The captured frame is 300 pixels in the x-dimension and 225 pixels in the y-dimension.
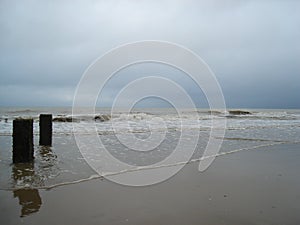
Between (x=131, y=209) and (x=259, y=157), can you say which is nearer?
(x=131, y=209)

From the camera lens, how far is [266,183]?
580cm

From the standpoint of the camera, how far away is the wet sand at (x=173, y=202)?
154 inches

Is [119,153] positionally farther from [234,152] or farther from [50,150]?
[234,152]

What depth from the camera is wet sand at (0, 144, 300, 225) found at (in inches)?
154

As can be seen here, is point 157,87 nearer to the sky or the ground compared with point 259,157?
nearer to the sky

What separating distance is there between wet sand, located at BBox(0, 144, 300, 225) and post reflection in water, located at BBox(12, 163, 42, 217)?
1 centimetres

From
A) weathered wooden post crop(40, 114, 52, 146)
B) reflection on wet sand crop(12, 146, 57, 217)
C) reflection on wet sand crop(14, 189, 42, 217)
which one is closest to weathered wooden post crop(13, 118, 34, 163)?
reflection on wet sand crop(12, 146, 57, 217)

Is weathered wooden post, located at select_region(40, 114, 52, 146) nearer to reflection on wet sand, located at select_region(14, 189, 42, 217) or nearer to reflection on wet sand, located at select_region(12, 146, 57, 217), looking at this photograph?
reflection on wet sand, located at select_region(12, 146, 57, 217)

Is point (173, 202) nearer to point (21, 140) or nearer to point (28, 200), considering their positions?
point (28, 200)

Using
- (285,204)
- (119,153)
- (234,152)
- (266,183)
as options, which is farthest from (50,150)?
(285,204)

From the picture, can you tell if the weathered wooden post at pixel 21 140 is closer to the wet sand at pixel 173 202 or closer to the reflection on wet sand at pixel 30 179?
the reflection on wet sand at pixel 30 179

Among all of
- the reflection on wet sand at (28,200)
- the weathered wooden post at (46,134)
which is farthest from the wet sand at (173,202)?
the weathered wooden post at (46,134)

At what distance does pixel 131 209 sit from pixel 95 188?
1.31 metres

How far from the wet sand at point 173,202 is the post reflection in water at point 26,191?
0.5 inches
